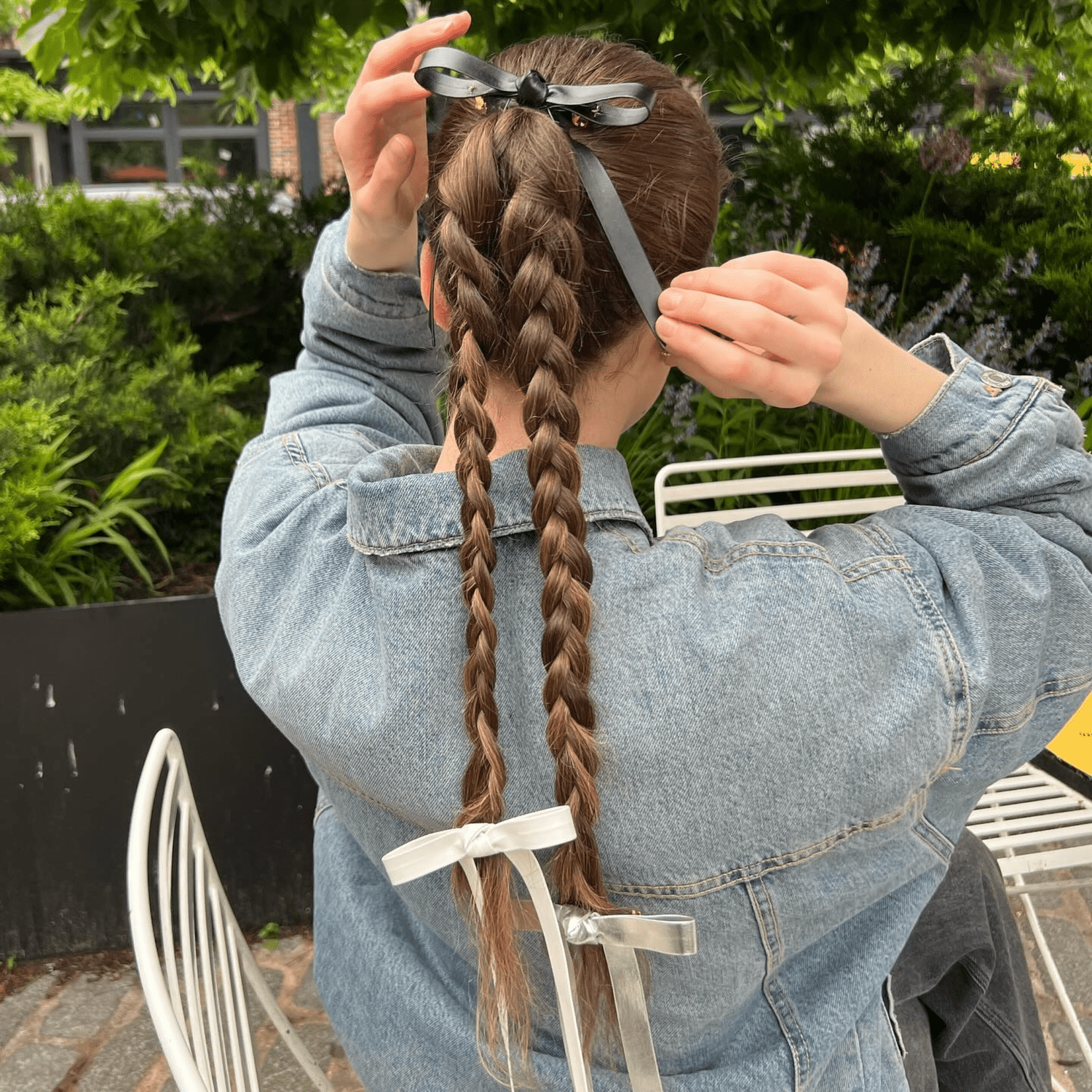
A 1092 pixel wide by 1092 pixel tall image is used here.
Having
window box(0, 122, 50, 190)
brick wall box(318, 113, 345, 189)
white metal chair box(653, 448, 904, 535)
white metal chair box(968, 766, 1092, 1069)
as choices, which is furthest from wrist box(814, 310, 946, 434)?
window box(0, 122, 50, 190)

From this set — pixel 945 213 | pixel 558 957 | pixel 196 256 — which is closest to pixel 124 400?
→ pixel 196 256

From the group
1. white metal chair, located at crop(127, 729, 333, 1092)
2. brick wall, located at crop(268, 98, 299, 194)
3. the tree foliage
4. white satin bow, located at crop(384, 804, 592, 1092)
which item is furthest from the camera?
brick wall, located at crop(268, 98, 299, 194)

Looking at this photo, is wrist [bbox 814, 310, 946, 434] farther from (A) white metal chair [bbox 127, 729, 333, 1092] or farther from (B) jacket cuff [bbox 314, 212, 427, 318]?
(A) white metal chair [bbox 127, 729, 333, 1092]

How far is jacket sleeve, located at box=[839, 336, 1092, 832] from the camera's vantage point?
90 centimetres

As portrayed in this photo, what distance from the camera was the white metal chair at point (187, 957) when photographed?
942mm

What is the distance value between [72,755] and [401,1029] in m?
1.78

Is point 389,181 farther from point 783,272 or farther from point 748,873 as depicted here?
point 748,873

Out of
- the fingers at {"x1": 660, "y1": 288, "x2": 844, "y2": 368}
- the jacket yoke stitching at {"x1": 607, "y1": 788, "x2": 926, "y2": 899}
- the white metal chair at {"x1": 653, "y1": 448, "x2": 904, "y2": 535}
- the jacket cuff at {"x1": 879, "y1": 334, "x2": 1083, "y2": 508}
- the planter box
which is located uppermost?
the fingers at {"x1": 660, "y1": 288, "x2": 844, "y2": 368}

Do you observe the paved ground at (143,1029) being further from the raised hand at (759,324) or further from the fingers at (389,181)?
the raised hand at (759,324)

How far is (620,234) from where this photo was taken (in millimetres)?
892

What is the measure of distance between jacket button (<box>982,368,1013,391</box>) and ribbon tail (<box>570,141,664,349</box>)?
15.2 inches

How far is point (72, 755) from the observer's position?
2.57 m

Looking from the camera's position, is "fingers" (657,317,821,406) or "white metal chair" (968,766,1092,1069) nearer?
"fingers" (657,317,821,406)

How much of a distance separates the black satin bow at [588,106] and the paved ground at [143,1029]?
1.89 m
